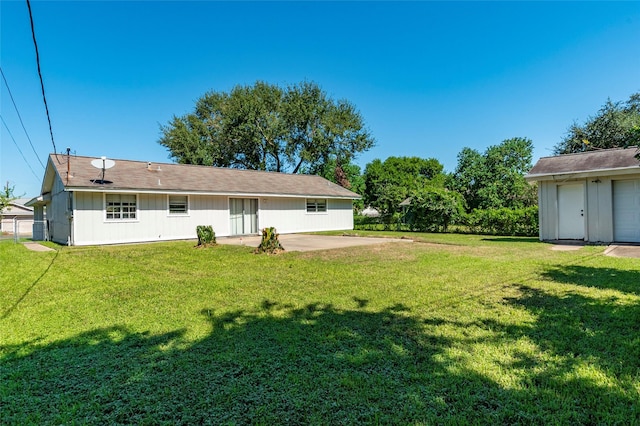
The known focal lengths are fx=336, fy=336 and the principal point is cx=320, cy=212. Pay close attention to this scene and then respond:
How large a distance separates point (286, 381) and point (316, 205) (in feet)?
66.2

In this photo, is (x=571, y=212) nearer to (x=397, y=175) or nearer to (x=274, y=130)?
(x=274, y=130)

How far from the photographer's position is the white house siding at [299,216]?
65.2 ft

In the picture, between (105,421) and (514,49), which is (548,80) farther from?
(105,421)

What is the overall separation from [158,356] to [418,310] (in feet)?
9.96

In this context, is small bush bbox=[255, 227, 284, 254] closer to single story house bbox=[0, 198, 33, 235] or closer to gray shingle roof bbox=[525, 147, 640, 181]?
gray shingle roof bbox=[525, 147, 640, 181]

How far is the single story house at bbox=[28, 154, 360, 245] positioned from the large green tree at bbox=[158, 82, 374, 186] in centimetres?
1321

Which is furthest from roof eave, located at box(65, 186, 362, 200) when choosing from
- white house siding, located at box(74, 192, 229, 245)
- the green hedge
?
the green hedge

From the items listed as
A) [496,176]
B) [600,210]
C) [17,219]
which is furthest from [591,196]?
[17,219]


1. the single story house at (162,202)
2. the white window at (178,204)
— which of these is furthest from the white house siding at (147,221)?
the white window at (178,204)

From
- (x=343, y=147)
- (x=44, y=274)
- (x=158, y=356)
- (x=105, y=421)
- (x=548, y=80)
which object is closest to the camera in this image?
(x=105, y=421)

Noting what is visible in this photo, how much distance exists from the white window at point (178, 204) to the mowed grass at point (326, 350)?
33.1ft

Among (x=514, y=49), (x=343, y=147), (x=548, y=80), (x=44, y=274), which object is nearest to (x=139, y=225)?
(x=44, y=274)

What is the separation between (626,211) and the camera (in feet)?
36.7

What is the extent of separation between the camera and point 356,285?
5953 millimetres
